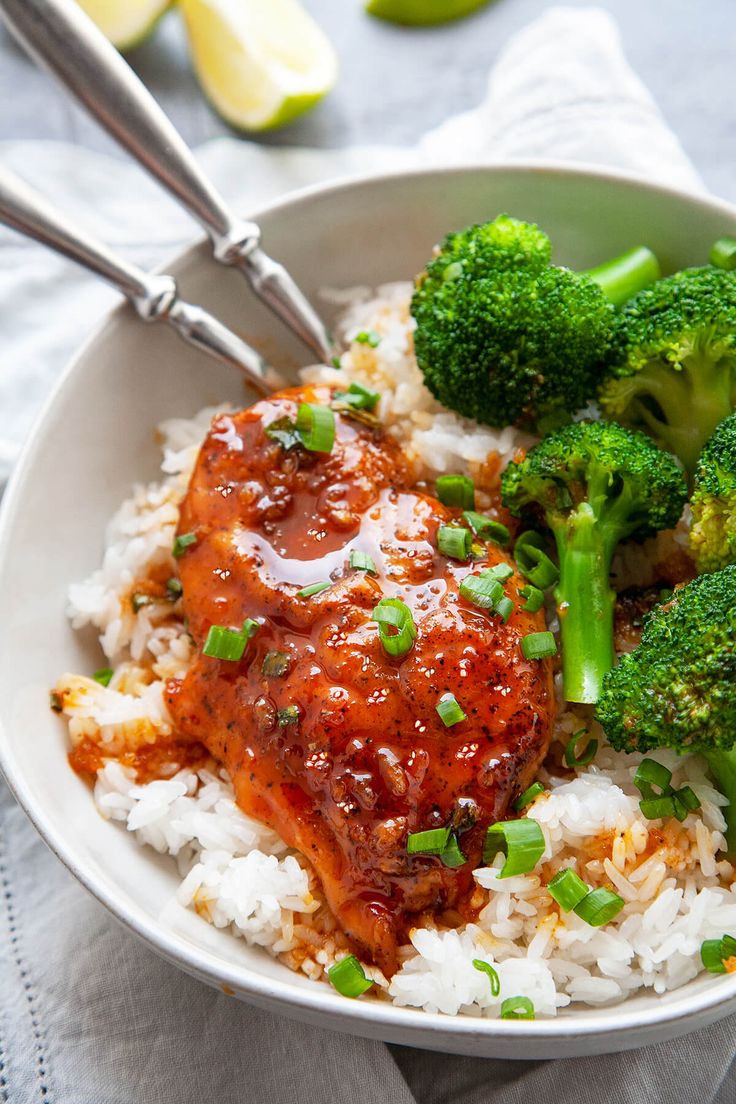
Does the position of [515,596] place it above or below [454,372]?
below

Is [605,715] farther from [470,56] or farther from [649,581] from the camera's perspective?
[470,56]

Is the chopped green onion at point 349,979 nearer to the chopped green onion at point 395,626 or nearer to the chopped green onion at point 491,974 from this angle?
the chopped green onion at point 491,974

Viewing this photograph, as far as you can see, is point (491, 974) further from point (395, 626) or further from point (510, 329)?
point (510, 329)

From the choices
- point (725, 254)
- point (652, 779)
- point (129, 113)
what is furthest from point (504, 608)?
point (129, 113)

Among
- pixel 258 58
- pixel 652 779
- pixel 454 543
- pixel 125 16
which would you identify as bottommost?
pixel 652 779

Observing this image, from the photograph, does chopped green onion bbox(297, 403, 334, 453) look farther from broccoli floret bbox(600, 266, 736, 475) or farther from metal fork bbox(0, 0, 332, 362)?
broccoli floret bbox(600, 266, 736, 475)

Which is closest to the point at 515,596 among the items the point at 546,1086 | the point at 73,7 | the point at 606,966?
the point at 606,966

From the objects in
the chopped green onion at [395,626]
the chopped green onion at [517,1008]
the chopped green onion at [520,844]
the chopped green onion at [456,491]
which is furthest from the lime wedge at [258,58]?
the chopped green onion at [517,1008]
